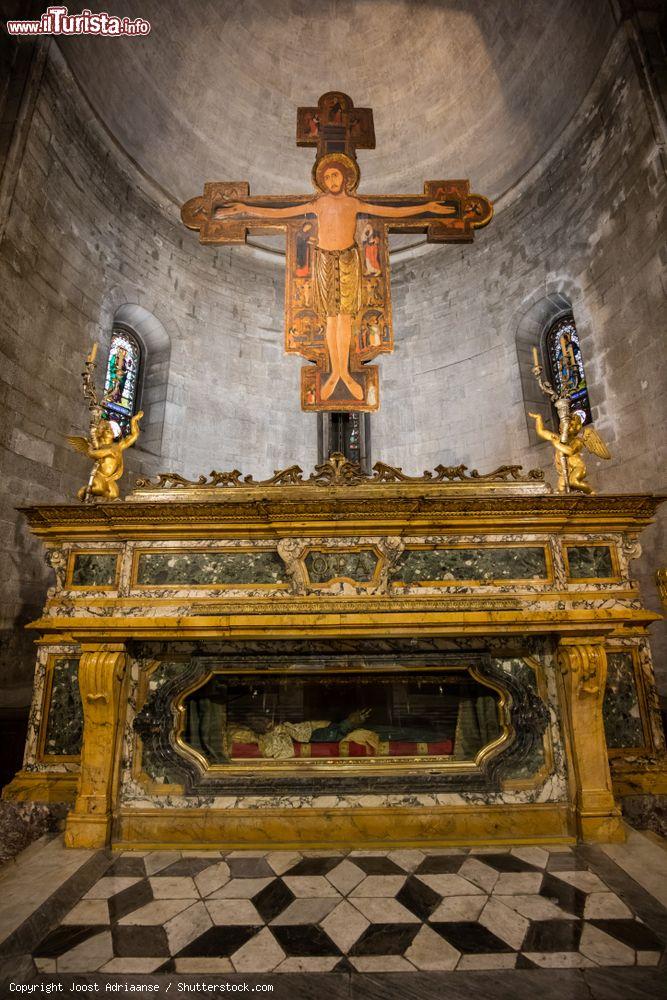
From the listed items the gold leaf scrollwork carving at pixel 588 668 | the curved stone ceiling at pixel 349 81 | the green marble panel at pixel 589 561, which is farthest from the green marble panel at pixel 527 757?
the curved stone ceiling at pixel 349 81

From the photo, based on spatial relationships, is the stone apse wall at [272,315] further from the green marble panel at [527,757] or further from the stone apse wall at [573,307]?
the green marble panel at [527,757]

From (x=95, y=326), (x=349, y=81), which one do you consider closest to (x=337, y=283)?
(x=95, y=326)

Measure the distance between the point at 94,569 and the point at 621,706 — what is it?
3.68m

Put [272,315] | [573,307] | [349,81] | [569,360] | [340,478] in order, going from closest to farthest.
→ [340,478] < [573,307] < [569,360] < [272,315] < [349,81]

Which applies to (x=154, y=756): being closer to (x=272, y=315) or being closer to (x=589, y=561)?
(x=589, y=561)

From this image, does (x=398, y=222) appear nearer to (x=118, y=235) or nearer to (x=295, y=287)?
(x=295, y=287)

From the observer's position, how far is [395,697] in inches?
130

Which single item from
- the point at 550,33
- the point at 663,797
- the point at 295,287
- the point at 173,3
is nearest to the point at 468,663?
the point at 663,797

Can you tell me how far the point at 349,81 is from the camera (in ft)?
31.5

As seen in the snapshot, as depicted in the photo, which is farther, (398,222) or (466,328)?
(466,328)

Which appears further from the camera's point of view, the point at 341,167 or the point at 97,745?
the point at 341,167

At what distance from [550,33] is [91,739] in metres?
10.9

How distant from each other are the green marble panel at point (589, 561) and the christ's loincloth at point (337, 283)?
2.67 meters

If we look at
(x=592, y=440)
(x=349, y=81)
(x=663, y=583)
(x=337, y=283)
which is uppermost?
(x=349, y=81)
